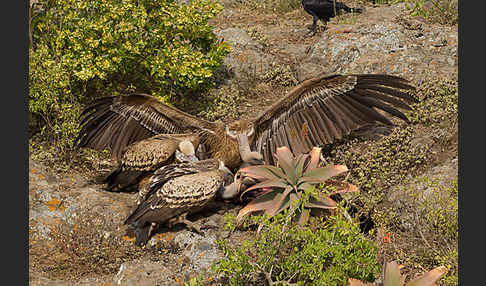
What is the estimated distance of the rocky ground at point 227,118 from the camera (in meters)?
5.52

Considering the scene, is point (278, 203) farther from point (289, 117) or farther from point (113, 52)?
point (113, 52)

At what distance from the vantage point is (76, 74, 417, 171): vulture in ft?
21.9

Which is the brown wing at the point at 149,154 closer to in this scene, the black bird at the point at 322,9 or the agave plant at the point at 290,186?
the agave plant at the point at 290,186

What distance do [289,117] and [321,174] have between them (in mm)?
1234

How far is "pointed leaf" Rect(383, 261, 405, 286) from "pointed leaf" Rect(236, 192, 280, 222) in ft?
5.52

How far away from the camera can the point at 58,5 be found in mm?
8023

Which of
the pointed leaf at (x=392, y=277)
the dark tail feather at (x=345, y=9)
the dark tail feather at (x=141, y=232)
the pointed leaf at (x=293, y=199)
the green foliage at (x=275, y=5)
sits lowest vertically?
the dark tail feather at (x=141, y=232)

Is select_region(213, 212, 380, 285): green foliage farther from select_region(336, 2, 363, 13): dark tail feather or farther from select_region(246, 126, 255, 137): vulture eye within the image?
select_region(336, 2, 363, 13): dark tail feather

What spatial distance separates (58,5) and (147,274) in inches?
189

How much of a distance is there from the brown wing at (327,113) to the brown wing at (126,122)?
84 centimetres

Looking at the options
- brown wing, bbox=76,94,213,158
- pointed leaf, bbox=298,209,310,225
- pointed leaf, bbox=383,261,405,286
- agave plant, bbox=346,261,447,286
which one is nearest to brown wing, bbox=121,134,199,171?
brown wing, bbox=76,94,213,158

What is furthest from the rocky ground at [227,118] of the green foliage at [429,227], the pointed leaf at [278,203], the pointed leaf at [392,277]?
the pointed leaf at [392,277]

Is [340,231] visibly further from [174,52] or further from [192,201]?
[174,52]

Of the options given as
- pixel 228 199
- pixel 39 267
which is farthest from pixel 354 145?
pixel 39 267
